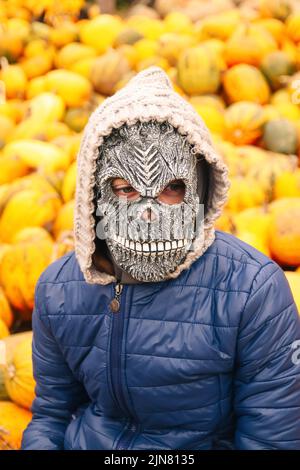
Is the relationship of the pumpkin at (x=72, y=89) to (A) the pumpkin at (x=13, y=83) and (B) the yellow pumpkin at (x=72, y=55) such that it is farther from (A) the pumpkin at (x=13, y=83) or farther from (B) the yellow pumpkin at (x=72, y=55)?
(B) the yellow pumpkin at (x=72, y=55)

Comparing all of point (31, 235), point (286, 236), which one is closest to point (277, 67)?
point (286, 236)

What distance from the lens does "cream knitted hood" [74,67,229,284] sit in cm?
166

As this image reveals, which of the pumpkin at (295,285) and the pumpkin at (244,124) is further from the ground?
the pumpkin at (244,124)

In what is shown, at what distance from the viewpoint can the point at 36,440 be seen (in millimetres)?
2070

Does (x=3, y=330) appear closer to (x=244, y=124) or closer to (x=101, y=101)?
(x=244, y=124)

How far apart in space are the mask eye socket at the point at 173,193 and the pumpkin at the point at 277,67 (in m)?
3.79

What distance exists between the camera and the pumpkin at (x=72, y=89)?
549 centimetres

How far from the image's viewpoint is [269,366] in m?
1.80

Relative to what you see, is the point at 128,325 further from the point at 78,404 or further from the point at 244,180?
the point at 244,180

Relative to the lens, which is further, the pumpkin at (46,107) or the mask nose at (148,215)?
the pumpkin at (46,107)

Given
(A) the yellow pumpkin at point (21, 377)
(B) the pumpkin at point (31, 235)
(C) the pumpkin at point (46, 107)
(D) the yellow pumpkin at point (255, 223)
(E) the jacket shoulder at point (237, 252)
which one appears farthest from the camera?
(C) the pumpkin at point (46, 107)

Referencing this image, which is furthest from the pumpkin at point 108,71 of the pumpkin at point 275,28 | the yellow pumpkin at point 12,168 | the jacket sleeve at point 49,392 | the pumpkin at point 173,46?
the jacket sleeve at point 49,392

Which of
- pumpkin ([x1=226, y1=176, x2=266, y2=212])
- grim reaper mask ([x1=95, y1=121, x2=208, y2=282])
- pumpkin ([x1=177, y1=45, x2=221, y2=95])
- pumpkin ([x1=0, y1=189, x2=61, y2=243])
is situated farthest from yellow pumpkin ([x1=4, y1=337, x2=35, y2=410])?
pumpkin ([x1=177, y1=45, x2=221, y2=95])
